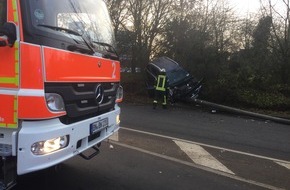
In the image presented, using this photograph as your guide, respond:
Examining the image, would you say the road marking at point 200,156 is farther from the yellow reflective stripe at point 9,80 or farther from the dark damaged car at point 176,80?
the dark damaged car at point 176,80

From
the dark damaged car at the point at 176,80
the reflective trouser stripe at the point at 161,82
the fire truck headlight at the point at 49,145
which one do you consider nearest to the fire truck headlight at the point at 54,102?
the fire truck headlight at the point at 49,145

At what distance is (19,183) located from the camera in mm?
5605

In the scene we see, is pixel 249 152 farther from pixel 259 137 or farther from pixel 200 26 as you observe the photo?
pixel 200 26

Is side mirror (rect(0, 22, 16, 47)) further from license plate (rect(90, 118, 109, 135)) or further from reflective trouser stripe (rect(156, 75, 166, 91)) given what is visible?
reflective trouser stripe (rect(156, 75, 166, 91))

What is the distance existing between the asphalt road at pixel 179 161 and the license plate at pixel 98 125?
2.84 feet

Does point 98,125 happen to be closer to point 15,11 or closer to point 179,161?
point 15,11

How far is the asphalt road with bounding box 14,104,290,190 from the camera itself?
5.92 meters

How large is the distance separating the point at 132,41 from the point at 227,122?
9.55 metres

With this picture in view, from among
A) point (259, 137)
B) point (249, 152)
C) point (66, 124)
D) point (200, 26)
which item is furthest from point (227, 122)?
point (66, 124)

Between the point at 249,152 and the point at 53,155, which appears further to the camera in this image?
the point at 249,152

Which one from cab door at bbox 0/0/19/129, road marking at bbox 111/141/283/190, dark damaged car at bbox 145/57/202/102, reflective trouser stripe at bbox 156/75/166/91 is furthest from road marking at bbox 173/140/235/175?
dark damaged car at bbox 145/57/202/102

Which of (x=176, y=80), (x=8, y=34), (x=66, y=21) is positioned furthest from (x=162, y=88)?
(x=8, y=34)

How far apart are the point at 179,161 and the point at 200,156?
Result: 0.68 meters

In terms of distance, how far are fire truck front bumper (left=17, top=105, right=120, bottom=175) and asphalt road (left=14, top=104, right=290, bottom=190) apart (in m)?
1.15
